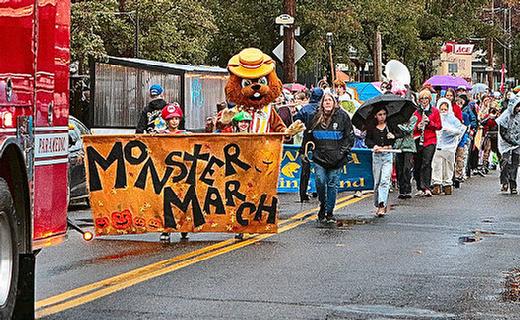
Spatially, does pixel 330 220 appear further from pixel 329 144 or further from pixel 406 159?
pixel 406 159

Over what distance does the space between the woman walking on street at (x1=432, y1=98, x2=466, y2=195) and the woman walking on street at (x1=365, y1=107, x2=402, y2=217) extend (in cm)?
509

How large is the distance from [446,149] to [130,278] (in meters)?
13.3

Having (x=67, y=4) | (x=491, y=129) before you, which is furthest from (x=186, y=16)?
(x=67, y=4)

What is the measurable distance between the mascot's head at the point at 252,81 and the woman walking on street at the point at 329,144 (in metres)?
0.69

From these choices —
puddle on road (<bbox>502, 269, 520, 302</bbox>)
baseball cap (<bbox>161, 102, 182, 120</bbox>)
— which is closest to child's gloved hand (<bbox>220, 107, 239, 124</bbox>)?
baseball cap (<bbox>161, 102, 182, 120</bbox>)

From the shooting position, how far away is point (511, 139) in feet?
74.2

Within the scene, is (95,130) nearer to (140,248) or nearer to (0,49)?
(140,248)

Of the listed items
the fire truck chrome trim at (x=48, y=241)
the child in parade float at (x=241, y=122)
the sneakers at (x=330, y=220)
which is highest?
the child in parade float at (x=241, y=122)

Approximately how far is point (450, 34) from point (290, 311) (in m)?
52.1

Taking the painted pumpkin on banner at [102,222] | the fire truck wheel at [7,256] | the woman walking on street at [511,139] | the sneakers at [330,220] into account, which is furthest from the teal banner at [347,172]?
the fire truck wheel at [7,256]

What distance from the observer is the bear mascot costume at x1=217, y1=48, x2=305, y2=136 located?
52.4 feet

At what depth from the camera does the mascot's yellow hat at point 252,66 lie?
16.4 meters

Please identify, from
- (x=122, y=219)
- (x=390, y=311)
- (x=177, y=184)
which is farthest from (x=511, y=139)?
(x=390, y=311)

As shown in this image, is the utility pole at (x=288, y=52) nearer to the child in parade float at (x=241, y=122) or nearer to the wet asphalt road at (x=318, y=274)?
the wet asphalt road at (x=318, y=274)
